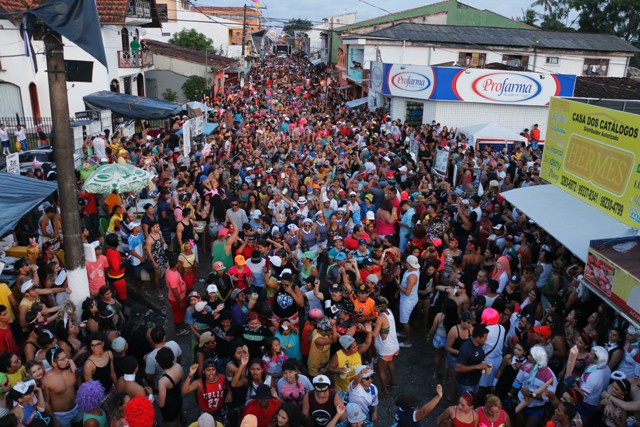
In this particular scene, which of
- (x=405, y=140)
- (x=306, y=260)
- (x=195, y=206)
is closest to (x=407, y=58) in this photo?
(x=405, y=140)

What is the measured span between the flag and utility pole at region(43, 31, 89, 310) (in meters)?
0.18

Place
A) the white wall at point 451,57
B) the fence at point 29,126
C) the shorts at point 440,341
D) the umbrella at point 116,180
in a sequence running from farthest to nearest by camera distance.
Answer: the white wall at point 451,57
the fence at point 29,126
the umbrella at point 116,180
the shorts at point 440,341

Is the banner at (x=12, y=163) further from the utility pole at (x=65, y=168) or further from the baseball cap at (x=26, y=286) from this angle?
the baseball cap at (x=26, y=286)

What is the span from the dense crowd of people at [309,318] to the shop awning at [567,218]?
1.38 feet

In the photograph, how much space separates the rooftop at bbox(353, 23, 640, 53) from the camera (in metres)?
28.7

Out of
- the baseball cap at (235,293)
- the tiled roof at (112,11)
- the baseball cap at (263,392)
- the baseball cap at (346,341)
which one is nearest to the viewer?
the baseball cap at (263,392)

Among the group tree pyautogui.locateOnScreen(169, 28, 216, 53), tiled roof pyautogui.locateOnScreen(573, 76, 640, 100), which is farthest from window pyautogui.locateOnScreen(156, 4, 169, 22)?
tiled roof pyautogui.locateOnScreen(573, 76, 640, 100)

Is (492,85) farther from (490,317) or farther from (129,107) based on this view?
(490,317)

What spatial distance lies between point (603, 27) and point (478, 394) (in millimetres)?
49009

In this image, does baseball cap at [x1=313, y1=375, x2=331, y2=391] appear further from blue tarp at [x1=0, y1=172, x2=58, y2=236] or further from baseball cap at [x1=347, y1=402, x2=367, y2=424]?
blue tarp at [x1=0, y1=172, x2=58, y2=236]

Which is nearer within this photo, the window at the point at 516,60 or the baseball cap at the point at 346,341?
the baseball cap at the point at 346,341

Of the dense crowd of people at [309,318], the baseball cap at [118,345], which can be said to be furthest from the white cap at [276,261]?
the baseball cap at [118,345]

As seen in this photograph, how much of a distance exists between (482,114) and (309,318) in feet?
59.0

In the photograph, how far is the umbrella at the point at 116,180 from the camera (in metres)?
8.53
